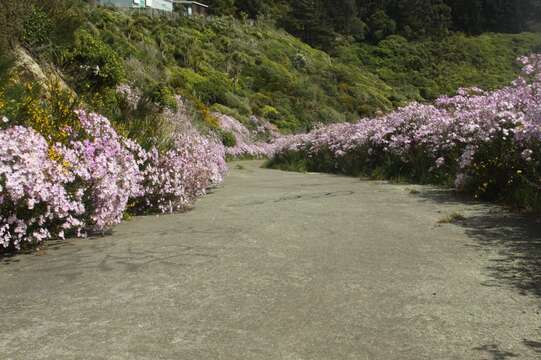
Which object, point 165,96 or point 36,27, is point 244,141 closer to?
point 165,96

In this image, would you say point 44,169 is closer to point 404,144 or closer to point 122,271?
point 122,271

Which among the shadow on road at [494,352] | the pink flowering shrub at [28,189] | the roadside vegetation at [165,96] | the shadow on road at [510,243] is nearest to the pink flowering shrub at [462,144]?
the roadside vegetation at [165,96]

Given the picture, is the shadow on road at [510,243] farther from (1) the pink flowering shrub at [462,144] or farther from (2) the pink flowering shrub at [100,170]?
(2) the pink flowering shrub at [100,170]

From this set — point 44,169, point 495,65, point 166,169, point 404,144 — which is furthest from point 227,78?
point 495,65

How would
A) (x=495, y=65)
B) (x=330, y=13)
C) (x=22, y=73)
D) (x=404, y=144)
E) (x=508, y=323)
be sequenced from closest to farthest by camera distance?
(x=508, y=323) → (x=22, y=73) → (x=404, y=144) → (x=495, y=65) → (x=330, y=13)

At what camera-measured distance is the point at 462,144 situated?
845cm

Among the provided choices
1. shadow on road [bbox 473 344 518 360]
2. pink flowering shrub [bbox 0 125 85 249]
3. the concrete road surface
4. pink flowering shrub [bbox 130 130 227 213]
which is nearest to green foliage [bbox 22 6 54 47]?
Result: pink flowering shrub [bbox 130 130 227 213]

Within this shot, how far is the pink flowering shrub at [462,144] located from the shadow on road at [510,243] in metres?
0.44

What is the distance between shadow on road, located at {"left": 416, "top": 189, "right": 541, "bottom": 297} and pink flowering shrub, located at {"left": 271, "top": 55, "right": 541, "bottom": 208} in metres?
0.44

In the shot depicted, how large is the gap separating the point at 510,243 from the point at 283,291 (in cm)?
217

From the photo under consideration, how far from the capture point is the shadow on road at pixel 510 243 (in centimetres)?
344

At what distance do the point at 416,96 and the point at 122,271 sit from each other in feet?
176

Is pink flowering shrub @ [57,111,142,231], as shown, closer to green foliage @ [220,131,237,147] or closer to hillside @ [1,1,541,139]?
hillside @ [1,1,541,139]

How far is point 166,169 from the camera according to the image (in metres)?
6.25
